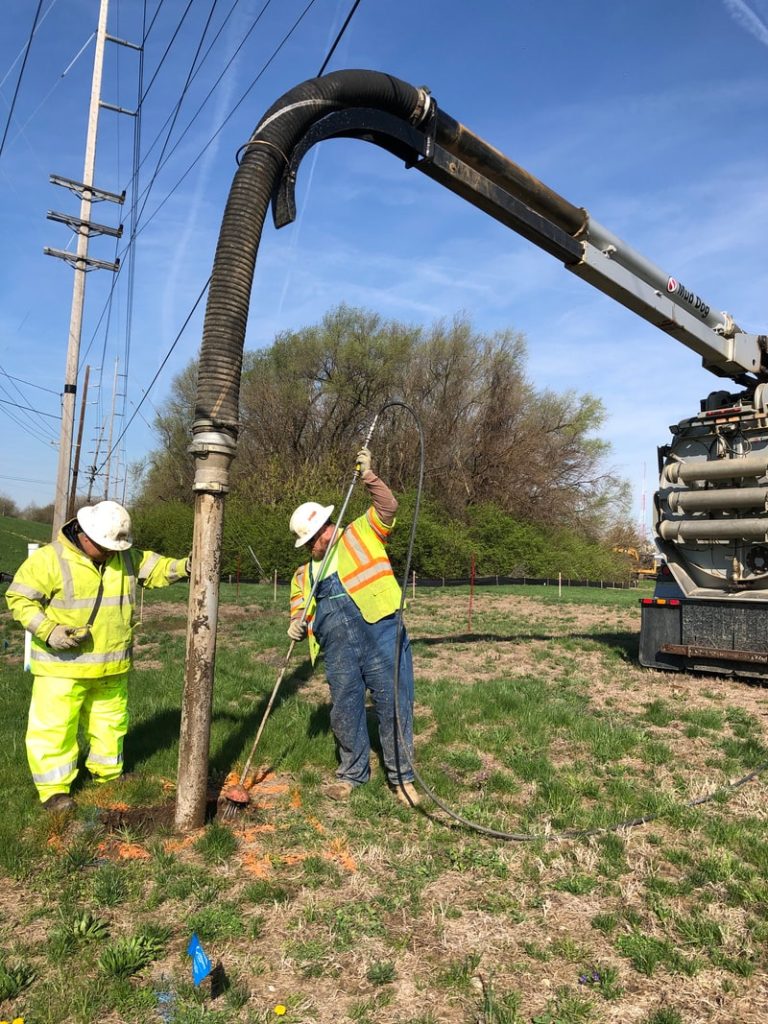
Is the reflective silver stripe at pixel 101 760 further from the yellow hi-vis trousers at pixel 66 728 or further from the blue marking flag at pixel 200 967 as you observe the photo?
the blue marking flag at pixel 200 967

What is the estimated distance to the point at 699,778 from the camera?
5.68 metres

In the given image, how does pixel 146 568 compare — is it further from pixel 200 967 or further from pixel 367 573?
pixel 200 967

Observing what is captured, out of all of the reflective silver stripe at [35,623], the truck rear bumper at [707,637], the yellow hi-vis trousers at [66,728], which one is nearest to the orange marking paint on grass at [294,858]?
the yellow hi-vis trousers at [66,728]

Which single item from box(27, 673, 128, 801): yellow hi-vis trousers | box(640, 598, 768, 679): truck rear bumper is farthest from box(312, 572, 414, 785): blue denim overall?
box(640, 598, 768, 679): truck rear bumper

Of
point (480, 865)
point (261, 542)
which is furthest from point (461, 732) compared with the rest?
point (261, 542)

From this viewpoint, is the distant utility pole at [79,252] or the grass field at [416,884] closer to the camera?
the grass field at [416,884]

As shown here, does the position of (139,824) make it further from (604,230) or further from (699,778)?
(604,230)

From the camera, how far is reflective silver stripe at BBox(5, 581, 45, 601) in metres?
4.92

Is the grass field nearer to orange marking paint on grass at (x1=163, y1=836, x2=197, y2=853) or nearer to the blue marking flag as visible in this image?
orange marking paint on grass at (x1=163, y1=836, x2=197, y2=853)

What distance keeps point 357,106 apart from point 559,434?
38765mm

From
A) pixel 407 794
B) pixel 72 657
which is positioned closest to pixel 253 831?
pixel 407 794

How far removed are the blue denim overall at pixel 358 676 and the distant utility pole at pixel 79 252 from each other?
44.9 feet

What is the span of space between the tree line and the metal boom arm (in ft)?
82.4

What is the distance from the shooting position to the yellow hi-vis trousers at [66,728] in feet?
16.1
